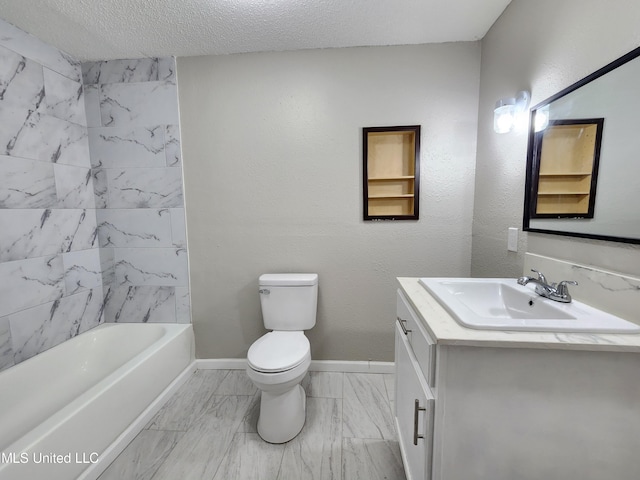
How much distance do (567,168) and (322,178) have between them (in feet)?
4.23

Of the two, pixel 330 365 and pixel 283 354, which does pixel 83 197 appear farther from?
pixel 330 365

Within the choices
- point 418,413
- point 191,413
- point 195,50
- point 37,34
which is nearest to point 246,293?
point 191,413

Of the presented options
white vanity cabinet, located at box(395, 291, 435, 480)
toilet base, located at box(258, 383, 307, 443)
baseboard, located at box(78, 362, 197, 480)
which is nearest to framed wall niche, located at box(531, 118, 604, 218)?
white vanity cabinet, located at box(395, 291, 435, 480)

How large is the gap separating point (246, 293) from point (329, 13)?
1.87 m

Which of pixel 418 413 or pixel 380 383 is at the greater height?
pixel 418 413

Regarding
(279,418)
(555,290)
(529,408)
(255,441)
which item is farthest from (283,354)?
(555,290)

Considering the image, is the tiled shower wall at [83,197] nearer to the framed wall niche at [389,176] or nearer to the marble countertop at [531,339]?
the framed wall niche at [389,176]

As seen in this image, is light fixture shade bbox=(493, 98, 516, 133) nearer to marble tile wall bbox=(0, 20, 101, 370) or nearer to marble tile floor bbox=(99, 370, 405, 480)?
marble tile floor bbox=(99, 370, 405, 480)

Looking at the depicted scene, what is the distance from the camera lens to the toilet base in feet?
4.63

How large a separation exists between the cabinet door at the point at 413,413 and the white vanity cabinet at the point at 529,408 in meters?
0.01

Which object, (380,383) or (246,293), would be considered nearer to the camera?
(380,383)

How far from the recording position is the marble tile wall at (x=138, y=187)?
6.25 ft

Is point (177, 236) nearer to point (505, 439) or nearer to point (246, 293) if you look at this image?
point (246, 293)

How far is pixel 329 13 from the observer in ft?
4.83
